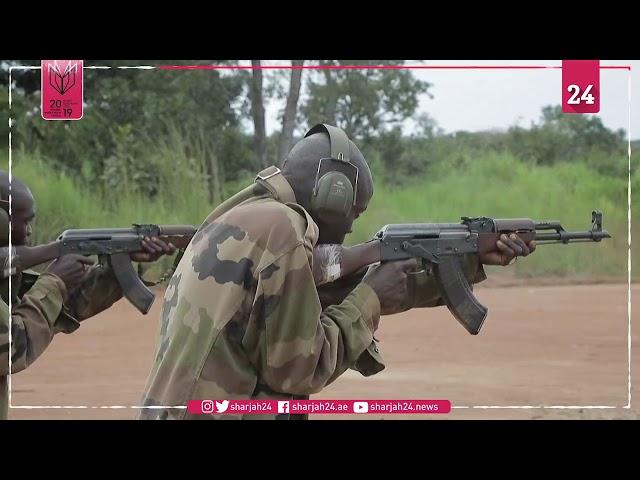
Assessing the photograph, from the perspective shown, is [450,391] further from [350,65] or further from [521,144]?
[521,144]

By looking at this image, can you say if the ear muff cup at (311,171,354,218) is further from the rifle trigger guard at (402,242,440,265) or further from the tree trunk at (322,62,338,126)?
the tree trunk at (322,62,338,126)

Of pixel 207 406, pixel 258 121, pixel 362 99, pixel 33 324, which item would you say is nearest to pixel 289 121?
pixel 258 121

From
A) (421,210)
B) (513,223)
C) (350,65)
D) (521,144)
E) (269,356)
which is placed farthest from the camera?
(521,144)

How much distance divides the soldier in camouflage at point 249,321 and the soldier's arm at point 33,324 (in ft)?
3.88

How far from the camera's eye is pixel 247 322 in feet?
10.9

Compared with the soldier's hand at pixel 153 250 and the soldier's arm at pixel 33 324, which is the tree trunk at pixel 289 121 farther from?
the soldier's arm at pixel 33 324

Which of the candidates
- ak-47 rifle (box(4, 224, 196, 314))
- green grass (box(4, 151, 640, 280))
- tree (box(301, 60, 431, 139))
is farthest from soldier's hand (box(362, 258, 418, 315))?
tree (box(301, 60, 431, 139))

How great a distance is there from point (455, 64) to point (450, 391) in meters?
3.47

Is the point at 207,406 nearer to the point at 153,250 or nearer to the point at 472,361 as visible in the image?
the point at 153,250

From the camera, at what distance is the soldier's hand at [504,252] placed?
4781 millimetres

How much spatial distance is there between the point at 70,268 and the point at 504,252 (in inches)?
86.9
